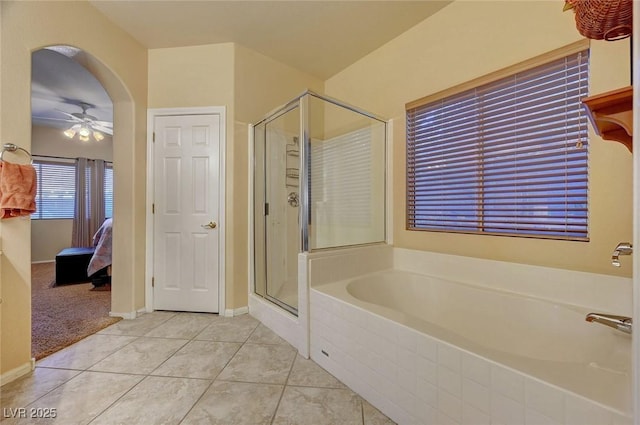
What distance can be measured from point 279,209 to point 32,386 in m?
1.86

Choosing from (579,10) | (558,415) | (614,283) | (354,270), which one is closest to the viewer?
(558,415)

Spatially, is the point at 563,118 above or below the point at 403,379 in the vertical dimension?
above

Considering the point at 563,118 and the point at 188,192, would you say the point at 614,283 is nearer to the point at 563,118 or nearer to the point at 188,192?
the point at 563,118

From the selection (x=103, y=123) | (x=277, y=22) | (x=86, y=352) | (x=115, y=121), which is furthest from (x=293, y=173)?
(x=103, y=123)

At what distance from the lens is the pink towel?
146cm

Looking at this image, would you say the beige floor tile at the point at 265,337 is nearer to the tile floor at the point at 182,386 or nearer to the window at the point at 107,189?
the tile floor at the point at 182,386

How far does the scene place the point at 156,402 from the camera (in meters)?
1.32

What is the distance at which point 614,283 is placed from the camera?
1.32 metres

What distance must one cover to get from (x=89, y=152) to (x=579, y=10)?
6.92 meters

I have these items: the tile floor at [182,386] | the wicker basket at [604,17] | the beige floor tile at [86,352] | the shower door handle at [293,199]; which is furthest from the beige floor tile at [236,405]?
the wicker basket at [604,17]

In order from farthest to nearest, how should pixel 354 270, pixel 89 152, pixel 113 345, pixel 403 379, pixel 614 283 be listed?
pixel 89 152
pixel 354 270
pixel 113 345
pixel 614 283
pixel 403 379

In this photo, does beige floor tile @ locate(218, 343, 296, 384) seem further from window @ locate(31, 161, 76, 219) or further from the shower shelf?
window @ locate(31, 161, 76, 219)

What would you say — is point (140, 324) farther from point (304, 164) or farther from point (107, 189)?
point (107, 189)

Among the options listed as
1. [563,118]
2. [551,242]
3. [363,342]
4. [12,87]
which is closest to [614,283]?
[551,242]
